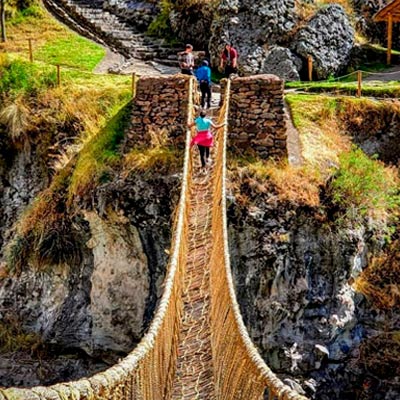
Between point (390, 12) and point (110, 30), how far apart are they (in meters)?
8.08

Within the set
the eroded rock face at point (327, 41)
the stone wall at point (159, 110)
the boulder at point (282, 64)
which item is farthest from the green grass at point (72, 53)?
the stone wall at point (159, 110)

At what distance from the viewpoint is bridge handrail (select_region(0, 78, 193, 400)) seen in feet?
18.6

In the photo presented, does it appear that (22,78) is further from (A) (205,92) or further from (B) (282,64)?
(B) (282,64)

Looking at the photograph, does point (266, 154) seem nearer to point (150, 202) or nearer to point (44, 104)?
point (150, 202)

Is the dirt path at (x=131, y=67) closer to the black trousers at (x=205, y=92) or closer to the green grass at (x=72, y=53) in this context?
the green grass at (x=72, y=53)

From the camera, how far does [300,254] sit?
14195 mm

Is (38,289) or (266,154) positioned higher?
(266,154)

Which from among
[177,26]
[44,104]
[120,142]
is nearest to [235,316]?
[120,142]

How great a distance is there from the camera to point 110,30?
80.1 feet

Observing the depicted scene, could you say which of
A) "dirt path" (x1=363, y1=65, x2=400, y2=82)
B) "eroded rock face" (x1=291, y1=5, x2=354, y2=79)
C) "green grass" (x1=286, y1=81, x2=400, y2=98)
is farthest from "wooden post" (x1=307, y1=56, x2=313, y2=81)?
"dirt path" (x1=363, y1=65, x2=400, y2=82)

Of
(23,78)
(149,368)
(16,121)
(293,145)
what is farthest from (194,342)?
(23,78)

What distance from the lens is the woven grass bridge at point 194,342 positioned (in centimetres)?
655

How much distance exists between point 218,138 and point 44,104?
18.6 feet

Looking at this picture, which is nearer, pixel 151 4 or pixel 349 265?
pixel 349 265
